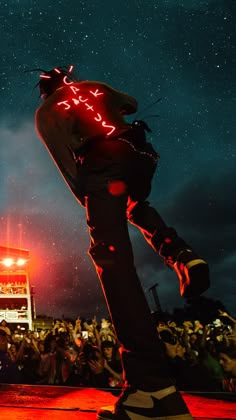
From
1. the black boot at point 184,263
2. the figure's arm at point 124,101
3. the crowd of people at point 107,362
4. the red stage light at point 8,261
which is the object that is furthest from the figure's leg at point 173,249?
the red stage light at point 8,261

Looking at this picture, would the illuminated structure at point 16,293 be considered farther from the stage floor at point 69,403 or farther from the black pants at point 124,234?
the black pants at point 124,234

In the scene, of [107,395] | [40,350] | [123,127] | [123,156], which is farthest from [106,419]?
[40,350]

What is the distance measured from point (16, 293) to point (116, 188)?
22299mm

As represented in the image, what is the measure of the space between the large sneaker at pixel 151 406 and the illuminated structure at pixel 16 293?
1889 centimetres

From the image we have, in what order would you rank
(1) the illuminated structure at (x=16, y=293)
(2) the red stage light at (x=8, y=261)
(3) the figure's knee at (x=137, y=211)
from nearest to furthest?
(3) the figure's knee at (x=137, y=211)
(2) the red stage light at (x=8, y=261)
(1) the illuminated structure at (x=16, y=293)

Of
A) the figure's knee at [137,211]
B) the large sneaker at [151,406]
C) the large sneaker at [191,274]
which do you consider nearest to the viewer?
the large sneaker at [151,406]

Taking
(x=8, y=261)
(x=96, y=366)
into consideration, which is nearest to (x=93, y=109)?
(x=96, y=366)

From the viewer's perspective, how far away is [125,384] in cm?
130

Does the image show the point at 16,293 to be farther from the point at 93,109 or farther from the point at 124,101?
the point at 93,109

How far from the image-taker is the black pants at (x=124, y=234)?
4.21 ft

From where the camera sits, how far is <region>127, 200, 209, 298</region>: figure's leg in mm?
1359

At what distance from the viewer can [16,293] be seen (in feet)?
73.0

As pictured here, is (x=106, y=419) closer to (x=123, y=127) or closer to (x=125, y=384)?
(x=125, y=384)

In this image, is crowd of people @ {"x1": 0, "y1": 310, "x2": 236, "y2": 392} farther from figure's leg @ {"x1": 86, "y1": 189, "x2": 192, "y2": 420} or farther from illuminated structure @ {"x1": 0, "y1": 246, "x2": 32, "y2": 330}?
illuminated structure @ {"x1": 0, "y1": 246, "x2": 32, "y2": 330}
